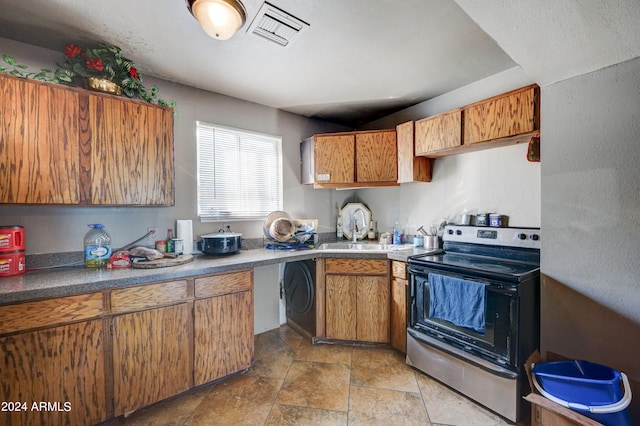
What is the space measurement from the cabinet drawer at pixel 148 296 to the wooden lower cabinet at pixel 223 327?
0.41 feet

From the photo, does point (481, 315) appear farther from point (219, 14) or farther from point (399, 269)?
point (219, 14)

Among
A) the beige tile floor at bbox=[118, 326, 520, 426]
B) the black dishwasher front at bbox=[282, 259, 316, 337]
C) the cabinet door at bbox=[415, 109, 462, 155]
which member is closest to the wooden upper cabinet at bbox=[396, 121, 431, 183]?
the cabinet door at bbox=[415, 109, 462, 155]

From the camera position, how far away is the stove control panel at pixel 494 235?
1.98 m

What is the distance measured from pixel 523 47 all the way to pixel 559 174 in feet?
2.55

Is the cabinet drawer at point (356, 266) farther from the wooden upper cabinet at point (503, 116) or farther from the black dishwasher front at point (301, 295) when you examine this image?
the wooden upper cabinet at point (503, 116)

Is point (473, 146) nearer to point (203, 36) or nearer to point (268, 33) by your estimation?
point (268, 33)

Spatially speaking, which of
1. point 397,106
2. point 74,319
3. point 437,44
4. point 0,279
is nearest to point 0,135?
point 0,279

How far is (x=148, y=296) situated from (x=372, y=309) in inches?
71.4

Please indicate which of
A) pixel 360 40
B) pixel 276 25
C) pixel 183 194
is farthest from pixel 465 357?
pixel 183 194

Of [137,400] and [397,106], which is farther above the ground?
[397,106]

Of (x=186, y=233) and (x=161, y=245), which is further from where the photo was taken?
(x=186, y=233)

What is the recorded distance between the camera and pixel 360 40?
180 cm

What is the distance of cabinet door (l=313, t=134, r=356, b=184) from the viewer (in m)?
2.95

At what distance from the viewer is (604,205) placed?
1.43 meters
